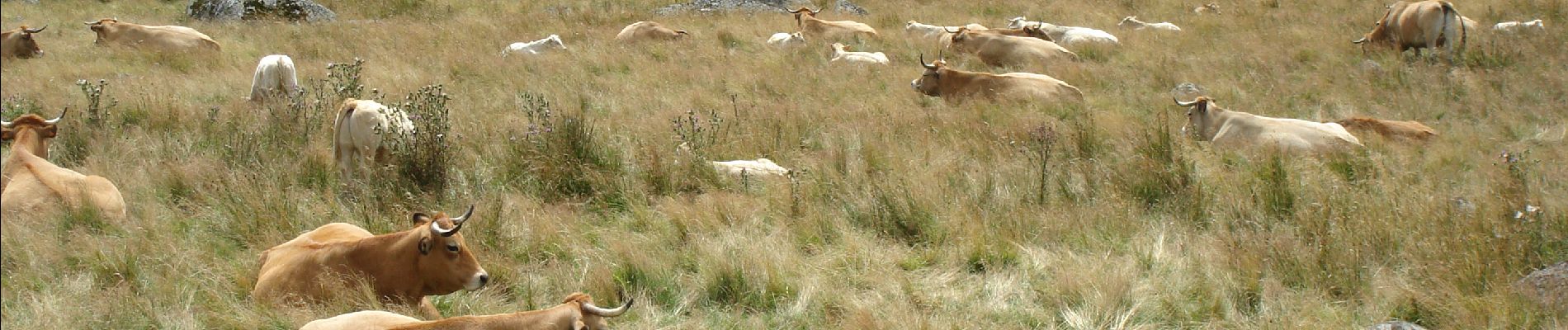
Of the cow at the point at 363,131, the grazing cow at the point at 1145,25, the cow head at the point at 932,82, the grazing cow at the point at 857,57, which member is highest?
the cow at the point at 363,131

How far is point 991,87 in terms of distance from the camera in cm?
1237

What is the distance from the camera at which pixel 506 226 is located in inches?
258

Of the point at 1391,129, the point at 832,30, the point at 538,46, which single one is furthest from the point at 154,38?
the point at 1391,129

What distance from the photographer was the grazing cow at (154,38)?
52.2 feet

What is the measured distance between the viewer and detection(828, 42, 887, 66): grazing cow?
47.8 ft

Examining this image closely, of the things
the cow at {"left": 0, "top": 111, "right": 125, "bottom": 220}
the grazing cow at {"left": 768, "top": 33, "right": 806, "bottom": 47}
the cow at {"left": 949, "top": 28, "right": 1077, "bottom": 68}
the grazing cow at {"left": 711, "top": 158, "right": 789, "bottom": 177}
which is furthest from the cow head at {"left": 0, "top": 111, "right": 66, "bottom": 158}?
the cow at {"left": 949, "top": 28, "right": 1077, "bottom": 68}

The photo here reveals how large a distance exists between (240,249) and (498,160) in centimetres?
209

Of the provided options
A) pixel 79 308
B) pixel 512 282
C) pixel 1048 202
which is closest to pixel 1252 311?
pixel 1048 202

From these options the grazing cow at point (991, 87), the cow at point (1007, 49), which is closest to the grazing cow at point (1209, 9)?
the cow at point (1007, 49)

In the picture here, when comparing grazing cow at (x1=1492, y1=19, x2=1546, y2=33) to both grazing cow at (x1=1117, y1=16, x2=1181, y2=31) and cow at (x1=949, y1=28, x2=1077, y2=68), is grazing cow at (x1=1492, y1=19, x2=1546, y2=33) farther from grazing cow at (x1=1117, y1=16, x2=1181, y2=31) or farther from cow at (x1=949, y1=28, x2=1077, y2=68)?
cow at (x1=949, y1=28, x2=1077, y2=68)

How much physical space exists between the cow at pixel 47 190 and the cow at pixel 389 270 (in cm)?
190

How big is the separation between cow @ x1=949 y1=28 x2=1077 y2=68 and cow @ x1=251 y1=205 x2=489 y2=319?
1096 cm

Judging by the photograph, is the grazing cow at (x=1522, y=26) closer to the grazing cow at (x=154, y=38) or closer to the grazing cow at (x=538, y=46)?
the grazing cow at (x=538, y=46)

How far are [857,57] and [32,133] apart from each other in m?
8.93
